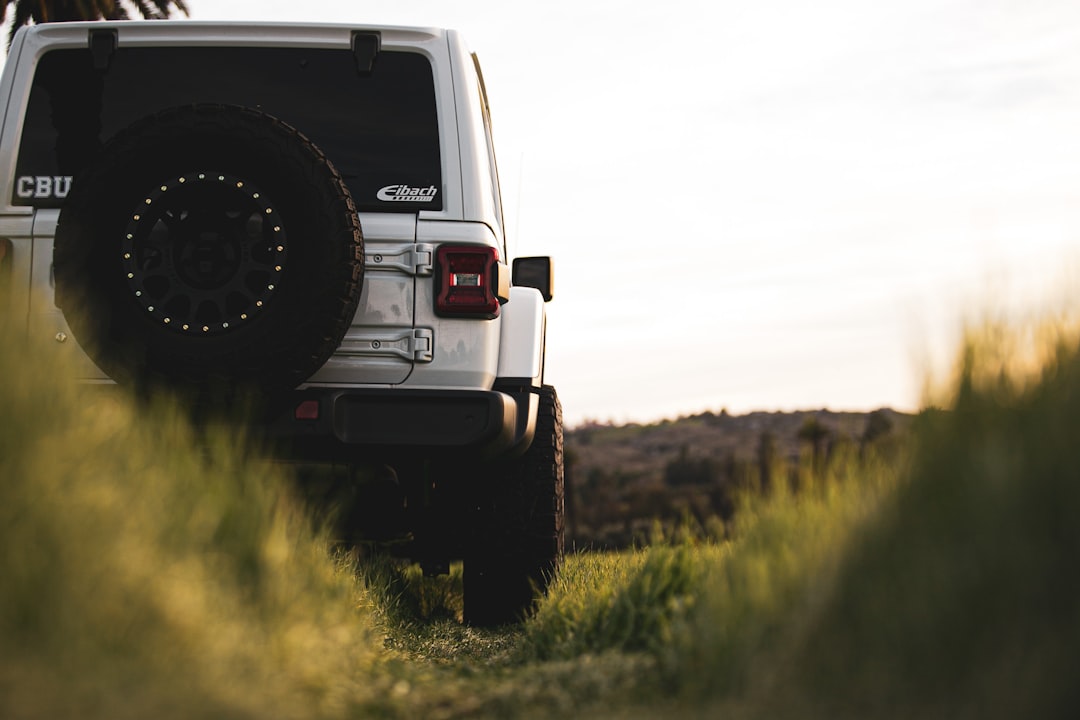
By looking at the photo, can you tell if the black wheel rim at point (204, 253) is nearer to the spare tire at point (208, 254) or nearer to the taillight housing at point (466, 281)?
the spare tire at point (208, 254)

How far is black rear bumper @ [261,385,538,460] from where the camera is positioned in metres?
4.07

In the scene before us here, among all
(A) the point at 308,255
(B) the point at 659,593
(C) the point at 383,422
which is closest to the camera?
(B) the point at 659,593

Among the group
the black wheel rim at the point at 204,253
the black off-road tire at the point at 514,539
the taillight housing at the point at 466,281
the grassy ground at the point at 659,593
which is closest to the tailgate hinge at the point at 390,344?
the taillight housing at the point at 466,281

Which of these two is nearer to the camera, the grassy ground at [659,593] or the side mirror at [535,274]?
the grassy ground at [659,593]

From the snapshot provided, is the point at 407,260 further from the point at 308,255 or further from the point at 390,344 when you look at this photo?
the point at 308,255

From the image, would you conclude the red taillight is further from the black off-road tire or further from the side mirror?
the side mirror

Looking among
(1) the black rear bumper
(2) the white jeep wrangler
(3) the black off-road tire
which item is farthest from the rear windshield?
(3) the black off-road tire

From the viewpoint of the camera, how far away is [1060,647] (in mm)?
2221

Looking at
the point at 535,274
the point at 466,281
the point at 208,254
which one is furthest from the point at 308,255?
the point at 535,274

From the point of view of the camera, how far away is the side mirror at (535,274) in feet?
18.4

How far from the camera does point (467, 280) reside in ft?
13.9

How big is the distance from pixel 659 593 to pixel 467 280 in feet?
4.99

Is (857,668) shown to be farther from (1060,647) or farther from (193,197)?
(193,197)

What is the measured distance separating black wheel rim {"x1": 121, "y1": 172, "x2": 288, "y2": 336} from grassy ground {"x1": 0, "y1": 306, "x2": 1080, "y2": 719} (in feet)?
2.00
